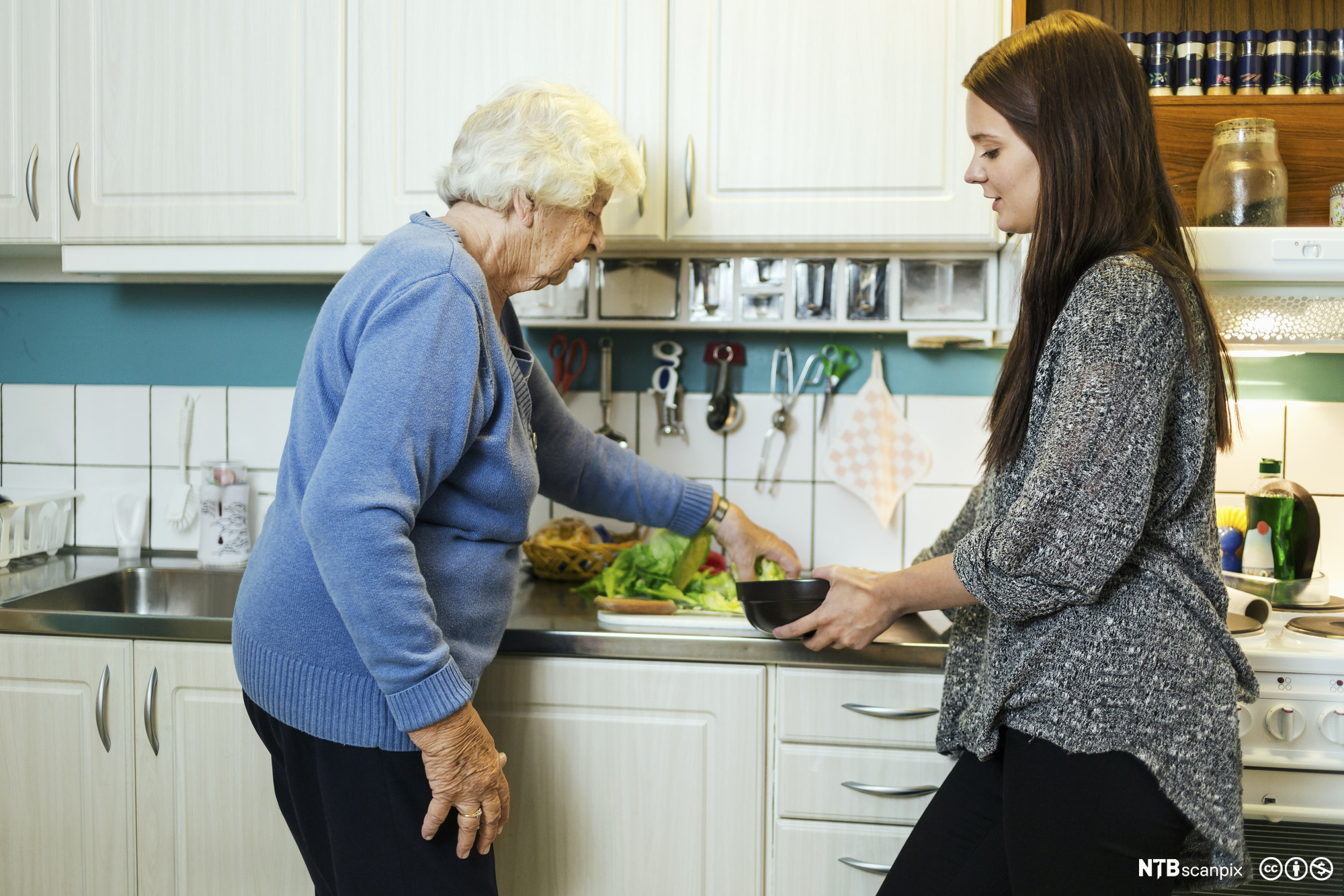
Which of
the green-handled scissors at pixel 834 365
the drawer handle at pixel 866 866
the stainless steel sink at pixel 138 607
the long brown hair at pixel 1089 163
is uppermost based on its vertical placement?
the long brown hair at pixel 1089 163

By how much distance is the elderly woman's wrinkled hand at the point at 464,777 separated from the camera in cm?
99

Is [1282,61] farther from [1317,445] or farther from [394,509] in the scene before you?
[394,509]

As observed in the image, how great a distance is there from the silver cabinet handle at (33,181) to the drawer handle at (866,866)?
1806mm

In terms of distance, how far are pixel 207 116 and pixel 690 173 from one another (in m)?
0.87

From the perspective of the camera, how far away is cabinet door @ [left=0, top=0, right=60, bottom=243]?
1.70m

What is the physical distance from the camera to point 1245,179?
1.49m

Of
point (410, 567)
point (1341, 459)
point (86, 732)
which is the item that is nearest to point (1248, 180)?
point (1341, 459)

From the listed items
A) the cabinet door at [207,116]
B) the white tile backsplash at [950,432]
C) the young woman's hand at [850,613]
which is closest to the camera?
the young woman's hand at [850,613]

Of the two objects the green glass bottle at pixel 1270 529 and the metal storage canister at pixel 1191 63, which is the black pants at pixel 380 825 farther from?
the metal storage canister at pixel 1191 63

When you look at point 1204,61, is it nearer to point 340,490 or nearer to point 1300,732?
point 1300,732

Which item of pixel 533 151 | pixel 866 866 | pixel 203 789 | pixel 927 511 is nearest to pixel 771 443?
pixel 927 511

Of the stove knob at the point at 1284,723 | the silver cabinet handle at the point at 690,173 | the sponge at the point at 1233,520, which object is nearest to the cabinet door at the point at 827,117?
the silver cabinet handle at the point at 690,173

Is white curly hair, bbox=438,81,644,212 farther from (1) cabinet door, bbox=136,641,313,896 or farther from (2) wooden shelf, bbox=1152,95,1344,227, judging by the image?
(2) wooden shelf, bbox=1152,95,1344,227

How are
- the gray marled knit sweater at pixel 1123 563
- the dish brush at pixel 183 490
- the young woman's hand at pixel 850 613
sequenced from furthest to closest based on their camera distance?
the dish brush at pixel 183 490 → the young woman's hand at pixel 850 613 → the gray marled knit sweater at pixel 1123 563
